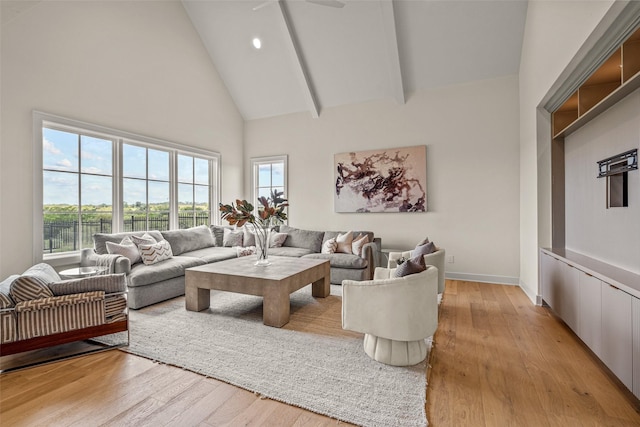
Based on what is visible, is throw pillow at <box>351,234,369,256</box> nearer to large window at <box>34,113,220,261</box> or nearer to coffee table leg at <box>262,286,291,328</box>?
coffee table leg at <box>262,286,291,328</box>

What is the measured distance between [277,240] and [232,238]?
82 cm

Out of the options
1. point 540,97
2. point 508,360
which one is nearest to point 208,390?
point 508,360

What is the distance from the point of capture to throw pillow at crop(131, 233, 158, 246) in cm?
416

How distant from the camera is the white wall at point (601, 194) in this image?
2.20 metres

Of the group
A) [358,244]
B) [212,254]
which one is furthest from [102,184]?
[358,244]

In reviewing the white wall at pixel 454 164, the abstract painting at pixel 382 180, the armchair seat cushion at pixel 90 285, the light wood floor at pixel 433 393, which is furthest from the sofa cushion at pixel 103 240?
the abstract painting at pixel 382 180

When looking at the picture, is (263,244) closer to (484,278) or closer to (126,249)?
(126,249)

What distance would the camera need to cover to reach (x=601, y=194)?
267 centimetres

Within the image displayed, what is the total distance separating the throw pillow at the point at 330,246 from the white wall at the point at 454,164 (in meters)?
0.83

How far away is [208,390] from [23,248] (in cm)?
313

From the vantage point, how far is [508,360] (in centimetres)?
238

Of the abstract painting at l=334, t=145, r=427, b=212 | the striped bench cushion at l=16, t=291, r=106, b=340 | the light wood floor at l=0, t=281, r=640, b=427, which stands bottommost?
the light wood floor at l=0, t=281, r=640, b=427

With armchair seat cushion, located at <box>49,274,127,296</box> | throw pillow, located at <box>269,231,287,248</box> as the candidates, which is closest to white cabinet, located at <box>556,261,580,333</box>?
armchair seat cushion, located at <box>49,274,127,296</box>

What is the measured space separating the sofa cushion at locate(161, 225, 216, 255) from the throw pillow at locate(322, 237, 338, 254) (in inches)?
80.2
